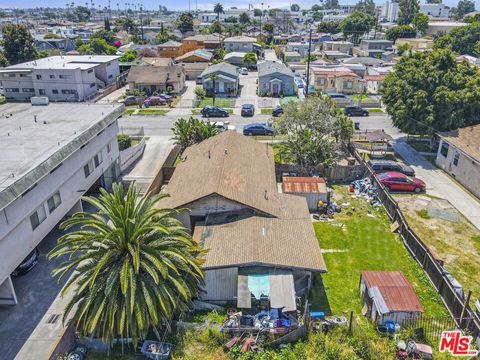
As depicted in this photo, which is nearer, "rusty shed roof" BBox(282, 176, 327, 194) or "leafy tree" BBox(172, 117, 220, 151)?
A: "rusty shed roof" BBox(282, 176, 327, 194)

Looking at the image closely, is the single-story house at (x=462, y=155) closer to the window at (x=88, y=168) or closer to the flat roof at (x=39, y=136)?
the flat roof at (x=39, y=136)

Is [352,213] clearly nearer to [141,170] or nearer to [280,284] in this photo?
[280,284]

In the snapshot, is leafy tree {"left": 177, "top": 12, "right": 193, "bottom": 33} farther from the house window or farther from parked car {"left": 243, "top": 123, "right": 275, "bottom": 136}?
the house window

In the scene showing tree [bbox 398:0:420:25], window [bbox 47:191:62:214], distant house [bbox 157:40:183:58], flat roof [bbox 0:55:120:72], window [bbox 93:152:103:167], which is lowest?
window [bbox 47:191:62:214]

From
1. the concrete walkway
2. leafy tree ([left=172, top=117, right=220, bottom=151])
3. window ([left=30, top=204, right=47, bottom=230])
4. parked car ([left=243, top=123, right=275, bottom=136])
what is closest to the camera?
window ([left=30, top=204, right=47, bottom=230])

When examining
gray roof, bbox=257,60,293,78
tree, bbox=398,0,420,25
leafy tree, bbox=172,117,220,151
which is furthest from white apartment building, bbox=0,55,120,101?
tree, bbox=398,0,420,25
